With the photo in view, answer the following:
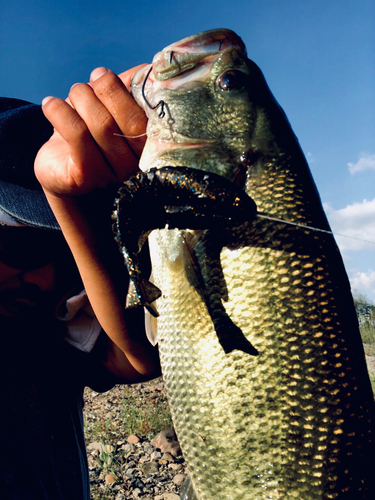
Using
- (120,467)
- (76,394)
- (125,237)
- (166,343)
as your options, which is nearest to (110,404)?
(120,467)

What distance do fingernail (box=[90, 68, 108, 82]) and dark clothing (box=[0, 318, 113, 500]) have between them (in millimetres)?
1736

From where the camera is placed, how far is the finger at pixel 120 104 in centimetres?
141

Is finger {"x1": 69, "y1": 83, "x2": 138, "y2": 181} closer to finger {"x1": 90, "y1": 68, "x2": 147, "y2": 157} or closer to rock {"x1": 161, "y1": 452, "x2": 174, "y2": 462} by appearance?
finger {"x1": 90, "y1": 68, "x2": 147, "y2": 157}

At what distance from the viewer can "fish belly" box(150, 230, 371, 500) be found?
1.21m

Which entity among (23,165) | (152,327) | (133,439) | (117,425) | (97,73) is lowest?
(133,439)

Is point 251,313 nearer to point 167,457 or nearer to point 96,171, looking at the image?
point 96,171

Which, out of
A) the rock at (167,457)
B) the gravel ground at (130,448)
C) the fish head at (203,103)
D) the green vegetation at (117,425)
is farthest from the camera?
the rock at (167,457)

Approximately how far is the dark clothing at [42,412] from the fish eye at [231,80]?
76.4 inches

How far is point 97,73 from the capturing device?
1.50m

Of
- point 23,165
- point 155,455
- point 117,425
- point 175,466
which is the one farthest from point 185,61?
point 117,425

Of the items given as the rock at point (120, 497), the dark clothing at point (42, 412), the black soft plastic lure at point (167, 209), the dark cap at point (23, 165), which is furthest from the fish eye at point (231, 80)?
the rock at point (120, 497)

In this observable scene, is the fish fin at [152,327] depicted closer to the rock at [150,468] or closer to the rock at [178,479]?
the rock at [178,479]

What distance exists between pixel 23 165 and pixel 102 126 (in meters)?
1.22

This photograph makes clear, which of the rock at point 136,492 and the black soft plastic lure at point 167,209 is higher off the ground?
the black soft plastic lure at point 167,209
